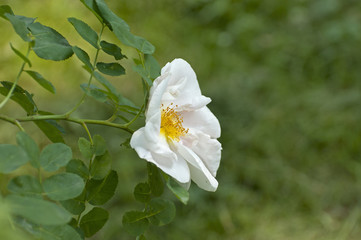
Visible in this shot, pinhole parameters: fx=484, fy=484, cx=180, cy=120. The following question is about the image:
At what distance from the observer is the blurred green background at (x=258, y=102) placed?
6.48 feet

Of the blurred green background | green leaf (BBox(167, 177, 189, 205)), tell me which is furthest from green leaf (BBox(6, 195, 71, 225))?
the blurred green background

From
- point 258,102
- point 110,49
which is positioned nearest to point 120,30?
point 110,49

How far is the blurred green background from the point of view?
1977 millimetres

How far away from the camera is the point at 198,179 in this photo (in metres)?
0.64

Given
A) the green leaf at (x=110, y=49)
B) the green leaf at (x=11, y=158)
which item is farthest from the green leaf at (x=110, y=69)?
the green leaf at (x=11, y=158)

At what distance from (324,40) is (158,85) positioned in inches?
96.0

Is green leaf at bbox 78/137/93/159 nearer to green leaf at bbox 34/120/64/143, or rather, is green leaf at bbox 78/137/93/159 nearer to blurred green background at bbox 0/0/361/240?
green leaf at bbox 34/120/64/143

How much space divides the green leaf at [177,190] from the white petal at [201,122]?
0.37ft

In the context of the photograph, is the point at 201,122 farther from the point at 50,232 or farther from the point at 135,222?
the point at 50,232

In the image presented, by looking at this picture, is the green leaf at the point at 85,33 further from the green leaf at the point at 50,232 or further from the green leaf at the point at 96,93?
the green leaf at the point at 50,232

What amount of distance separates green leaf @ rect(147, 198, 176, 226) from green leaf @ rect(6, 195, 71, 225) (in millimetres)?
238

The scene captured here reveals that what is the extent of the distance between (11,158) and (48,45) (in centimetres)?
21

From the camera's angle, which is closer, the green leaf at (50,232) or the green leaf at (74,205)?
the green leaf at (50,232)

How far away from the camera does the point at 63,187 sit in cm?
54
